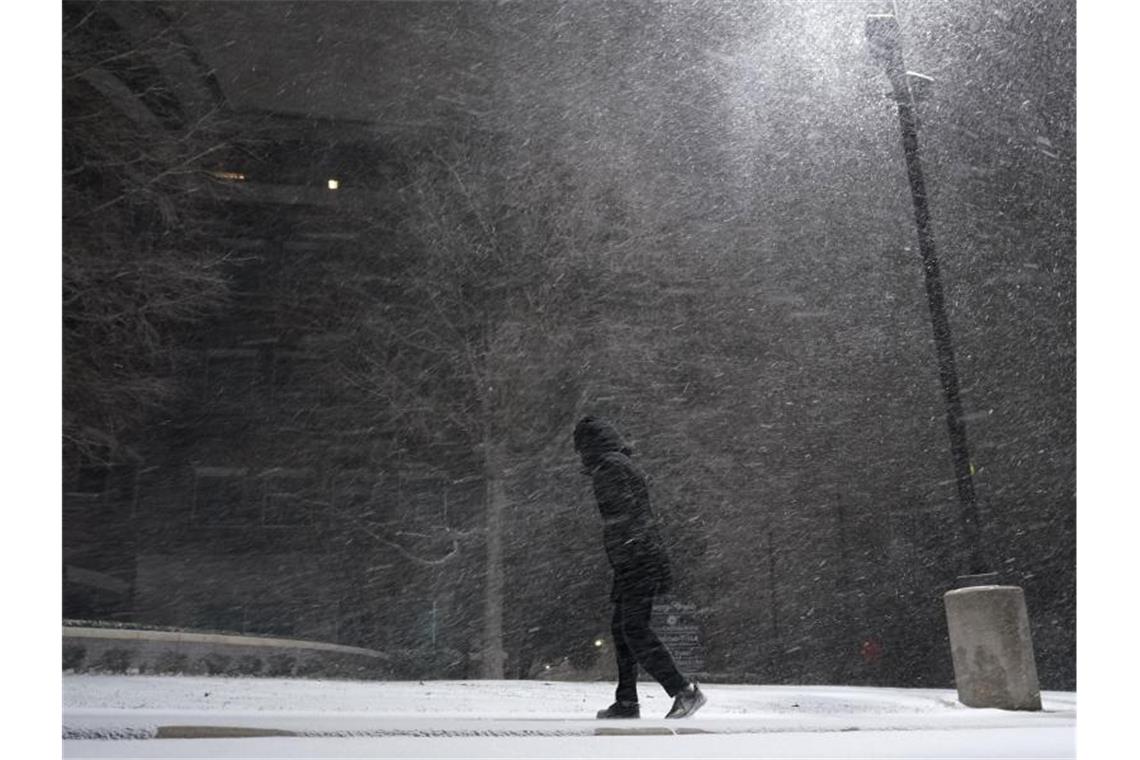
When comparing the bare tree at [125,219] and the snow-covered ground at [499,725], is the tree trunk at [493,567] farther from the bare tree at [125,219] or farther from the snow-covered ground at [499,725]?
the bare tree at [125,219]


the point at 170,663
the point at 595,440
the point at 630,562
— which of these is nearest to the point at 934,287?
the point at 595,440

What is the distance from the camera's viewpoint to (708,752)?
3.18m

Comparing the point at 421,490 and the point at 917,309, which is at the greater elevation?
the point at 917,309

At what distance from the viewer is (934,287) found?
16.5 ft

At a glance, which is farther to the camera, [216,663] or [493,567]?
[493,567]

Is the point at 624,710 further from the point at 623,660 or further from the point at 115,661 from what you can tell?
the point at 115,661

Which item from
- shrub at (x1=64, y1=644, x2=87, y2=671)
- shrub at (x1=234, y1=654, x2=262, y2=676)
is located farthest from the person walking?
shrub at (x1=64, y1=644, x2=87, y2=671)

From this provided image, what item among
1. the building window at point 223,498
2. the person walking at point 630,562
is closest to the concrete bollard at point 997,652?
the person walking at point 630,562

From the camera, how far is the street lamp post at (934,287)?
4.38m

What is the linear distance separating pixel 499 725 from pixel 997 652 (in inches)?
83.3

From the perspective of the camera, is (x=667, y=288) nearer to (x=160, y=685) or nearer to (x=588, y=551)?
(x=588, y=551)

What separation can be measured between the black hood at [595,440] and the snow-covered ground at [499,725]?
3.00 ft
